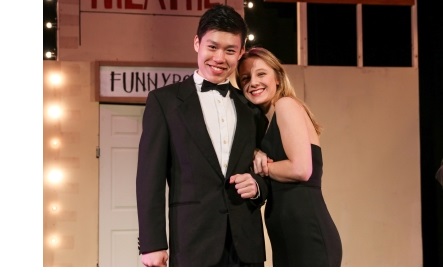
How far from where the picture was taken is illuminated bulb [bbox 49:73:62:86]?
16.7 ft

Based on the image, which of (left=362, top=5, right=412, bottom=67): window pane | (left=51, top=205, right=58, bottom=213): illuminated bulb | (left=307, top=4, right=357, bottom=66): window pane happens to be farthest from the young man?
(left=362, top=5, right=412, bottom=67): window pane

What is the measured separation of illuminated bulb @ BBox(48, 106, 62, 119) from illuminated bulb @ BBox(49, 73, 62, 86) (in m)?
0.20

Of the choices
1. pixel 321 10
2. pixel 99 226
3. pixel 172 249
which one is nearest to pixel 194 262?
pixel 172 249

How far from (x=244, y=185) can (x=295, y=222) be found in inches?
16.1

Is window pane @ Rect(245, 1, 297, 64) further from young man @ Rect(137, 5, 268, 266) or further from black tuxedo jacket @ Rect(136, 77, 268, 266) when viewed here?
black tuxedo jacket @ Rect(136, 77, 268, 266)

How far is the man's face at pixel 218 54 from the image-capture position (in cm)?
222

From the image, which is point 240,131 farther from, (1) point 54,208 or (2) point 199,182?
(1) point 54,208

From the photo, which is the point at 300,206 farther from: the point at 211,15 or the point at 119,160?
the point at 119,160

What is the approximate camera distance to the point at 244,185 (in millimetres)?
2107

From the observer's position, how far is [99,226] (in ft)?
16.6

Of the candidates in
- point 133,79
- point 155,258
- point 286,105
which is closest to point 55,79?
point 133,79

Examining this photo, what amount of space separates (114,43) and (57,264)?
189 centimetres

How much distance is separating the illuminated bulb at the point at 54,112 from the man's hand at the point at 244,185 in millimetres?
3262

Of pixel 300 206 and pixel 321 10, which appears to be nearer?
pixel 300 206
